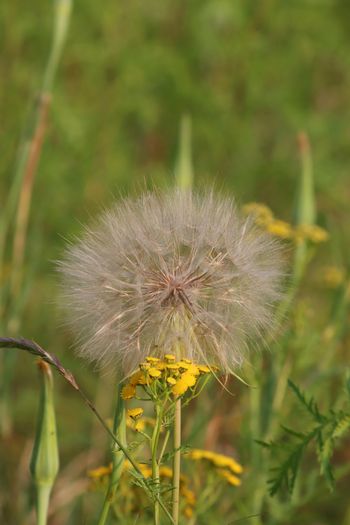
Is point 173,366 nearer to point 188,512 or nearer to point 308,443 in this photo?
point 308,443

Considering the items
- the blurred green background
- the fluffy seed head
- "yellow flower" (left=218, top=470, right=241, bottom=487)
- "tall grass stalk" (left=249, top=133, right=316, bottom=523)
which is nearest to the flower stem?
the fluffy seed head

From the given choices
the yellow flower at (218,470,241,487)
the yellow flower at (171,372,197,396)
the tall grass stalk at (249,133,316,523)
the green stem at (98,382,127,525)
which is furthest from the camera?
the tall grass stalk at (249,133,316,523)

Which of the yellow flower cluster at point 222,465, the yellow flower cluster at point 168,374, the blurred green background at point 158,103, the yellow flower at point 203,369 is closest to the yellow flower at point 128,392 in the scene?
the yellow flower cluster at point 168,374

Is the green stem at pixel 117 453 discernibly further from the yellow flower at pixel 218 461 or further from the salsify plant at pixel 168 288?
the yellow flower at pixel 218 461

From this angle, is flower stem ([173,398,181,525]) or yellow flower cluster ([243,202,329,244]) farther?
yellow flower cluster ([243,202,329,244])

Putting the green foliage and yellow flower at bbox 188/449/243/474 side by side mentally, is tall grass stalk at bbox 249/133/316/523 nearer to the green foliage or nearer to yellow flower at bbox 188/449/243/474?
yellow flower at bbox 188/449/243/474
